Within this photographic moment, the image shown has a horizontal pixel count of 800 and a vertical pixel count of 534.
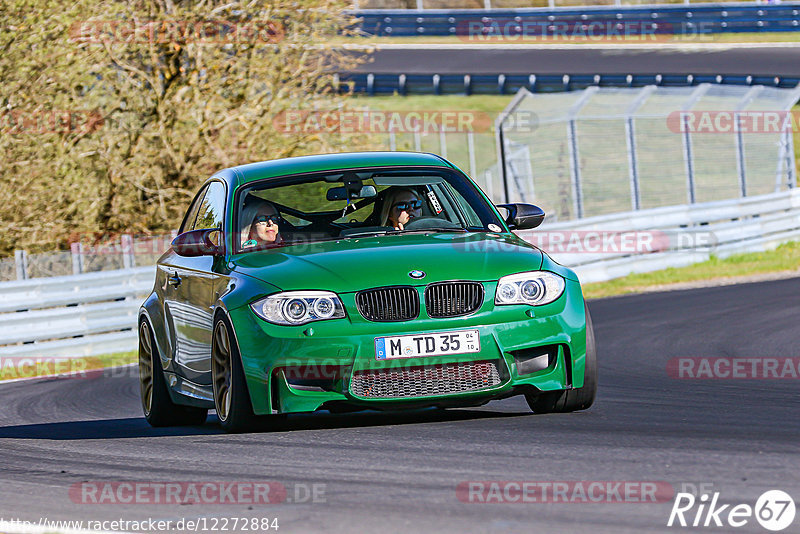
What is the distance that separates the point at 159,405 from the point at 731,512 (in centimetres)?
525

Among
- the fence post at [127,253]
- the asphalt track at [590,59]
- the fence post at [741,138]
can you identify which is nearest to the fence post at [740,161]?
the fence post at [741,138]

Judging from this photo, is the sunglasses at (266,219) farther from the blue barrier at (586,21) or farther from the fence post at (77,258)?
the blue barrier at (586,21)

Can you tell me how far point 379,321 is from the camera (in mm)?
7406

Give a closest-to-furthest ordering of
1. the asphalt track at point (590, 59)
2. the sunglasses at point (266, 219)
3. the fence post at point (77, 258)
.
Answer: the sunglasses at point (266, 219) → the fence post at point (77, 258) → the asphalt track at point (590, 59)

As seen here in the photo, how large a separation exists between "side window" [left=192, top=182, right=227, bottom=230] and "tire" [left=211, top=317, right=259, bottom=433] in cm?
111

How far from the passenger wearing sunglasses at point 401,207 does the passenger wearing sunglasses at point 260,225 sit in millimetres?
714

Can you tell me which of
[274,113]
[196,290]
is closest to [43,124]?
[274,113]

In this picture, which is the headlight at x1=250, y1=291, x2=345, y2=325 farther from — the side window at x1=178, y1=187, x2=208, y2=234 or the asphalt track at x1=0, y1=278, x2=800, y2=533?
the side window at x1=178, y1=187, x2=208, y2=234

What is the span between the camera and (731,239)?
2328 cm

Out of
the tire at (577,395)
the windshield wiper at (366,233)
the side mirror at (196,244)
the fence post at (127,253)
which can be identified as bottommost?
the fence post at (127,253)

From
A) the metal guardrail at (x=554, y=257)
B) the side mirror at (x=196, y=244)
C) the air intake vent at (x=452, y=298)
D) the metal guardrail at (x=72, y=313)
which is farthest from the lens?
the metal guardrail at (x=554, y=257)

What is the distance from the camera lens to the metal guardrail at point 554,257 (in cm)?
1700

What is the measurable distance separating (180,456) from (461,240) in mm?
1992

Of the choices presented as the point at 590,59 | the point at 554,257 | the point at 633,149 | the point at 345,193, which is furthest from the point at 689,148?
the point at 590,59
